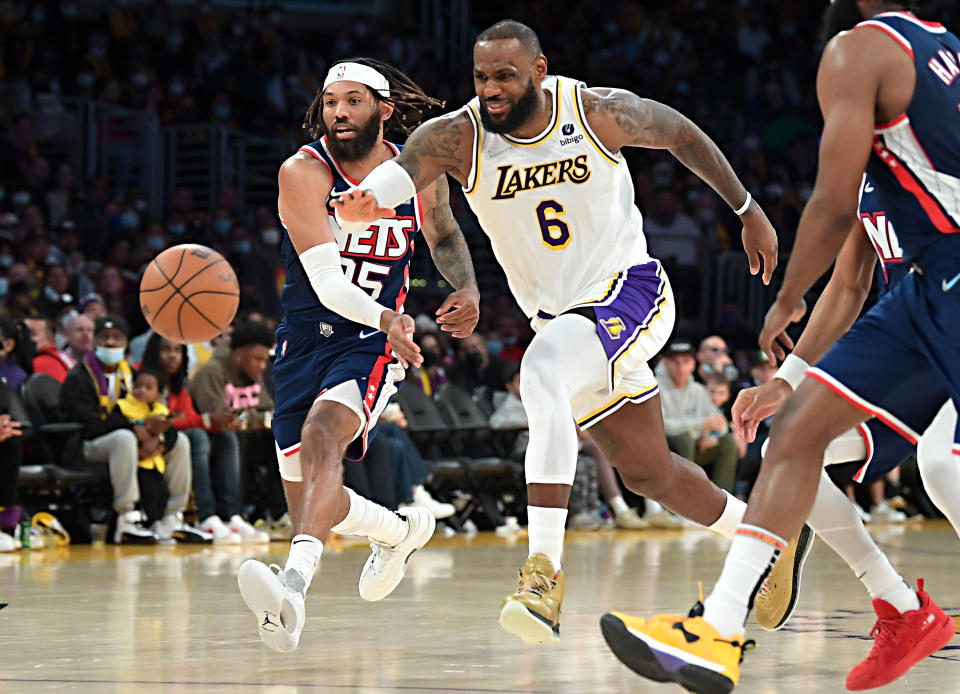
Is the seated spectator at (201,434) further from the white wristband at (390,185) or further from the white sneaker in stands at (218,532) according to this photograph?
the white wristband at (390,185)

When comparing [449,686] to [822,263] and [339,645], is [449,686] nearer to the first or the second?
[339,645]

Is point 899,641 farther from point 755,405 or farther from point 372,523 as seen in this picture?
point 372,523

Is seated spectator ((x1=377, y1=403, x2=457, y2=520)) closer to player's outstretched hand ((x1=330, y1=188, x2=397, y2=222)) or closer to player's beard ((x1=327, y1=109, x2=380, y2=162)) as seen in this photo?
player's beard ((x1=327, y1=109, x2=380, y2=162))

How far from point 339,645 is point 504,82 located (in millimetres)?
2162

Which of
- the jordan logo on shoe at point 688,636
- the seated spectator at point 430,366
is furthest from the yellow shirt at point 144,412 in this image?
the jordan logo on shoe at point 688,636

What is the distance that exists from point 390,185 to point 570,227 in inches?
28.1

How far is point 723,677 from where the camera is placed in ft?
11.9

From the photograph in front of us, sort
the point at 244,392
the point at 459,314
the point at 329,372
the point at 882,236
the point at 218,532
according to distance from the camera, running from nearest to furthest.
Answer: the point at 882,236 < the point at 459,314 < the point at 329,372 < the point at 218,532 < the point at 244,392

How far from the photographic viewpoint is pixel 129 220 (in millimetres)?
14383

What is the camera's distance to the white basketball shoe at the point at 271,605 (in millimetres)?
4691

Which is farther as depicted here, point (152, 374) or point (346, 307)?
point (152, 374)

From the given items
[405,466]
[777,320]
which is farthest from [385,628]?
[405,466]

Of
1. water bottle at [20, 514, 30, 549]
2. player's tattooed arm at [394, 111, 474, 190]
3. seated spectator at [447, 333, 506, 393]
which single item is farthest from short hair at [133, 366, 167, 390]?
player's tattooed arm at [394, 111, 474, 190]

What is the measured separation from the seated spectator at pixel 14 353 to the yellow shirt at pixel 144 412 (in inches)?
28.8
